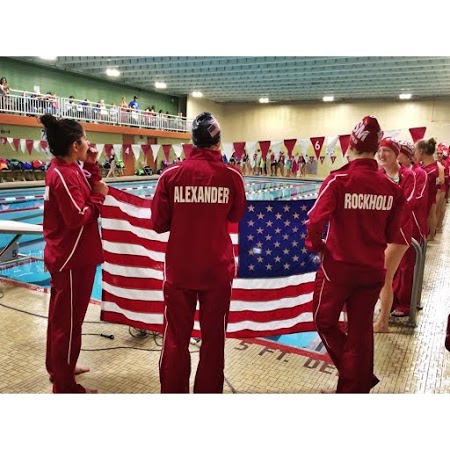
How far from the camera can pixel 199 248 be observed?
2.11 meters

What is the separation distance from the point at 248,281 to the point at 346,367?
3.17 feet

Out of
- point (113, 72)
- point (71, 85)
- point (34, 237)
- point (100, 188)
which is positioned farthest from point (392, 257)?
point (71, 85)

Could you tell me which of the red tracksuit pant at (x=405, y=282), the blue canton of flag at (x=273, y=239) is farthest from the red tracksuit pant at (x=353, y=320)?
the red tracksuit pant at (x=405, y=282)

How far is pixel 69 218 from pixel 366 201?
1.54 meters

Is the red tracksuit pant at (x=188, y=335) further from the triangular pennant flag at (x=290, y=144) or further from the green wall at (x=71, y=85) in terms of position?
the green wall at (x=71, y=85)

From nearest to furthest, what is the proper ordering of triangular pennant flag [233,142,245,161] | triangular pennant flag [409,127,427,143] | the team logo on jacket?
the team logo on jacket < triangular pennant flag [409,127,427,143] < triangular pennant flag [233,142,245,161]

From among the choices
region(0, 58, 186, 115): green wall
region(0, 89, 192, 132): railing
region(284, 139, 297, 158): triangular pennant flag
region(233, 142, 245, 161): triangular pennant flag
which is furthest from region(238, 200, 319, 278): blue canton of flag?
region(0, 58, 186, 115): green wall

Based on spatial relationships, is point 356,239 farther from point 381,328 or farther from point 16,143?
point 16,143

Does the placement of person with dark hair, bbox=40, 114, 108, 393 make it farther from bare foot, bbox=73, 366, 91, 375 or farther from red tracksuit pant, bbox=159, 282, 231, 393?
red tracksuit pant, bbox=159, 282, 231, 393

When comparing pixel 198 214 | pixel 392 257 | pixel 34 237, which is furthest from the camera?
pixel 34 237

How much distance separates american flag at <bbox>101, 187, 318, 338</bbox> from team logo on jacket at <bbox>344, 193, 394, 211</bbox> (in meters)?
0.87

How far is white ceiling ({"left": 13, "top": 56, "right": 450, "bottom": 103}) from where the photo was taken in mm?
16297

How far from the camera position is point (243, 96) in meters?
26.3
